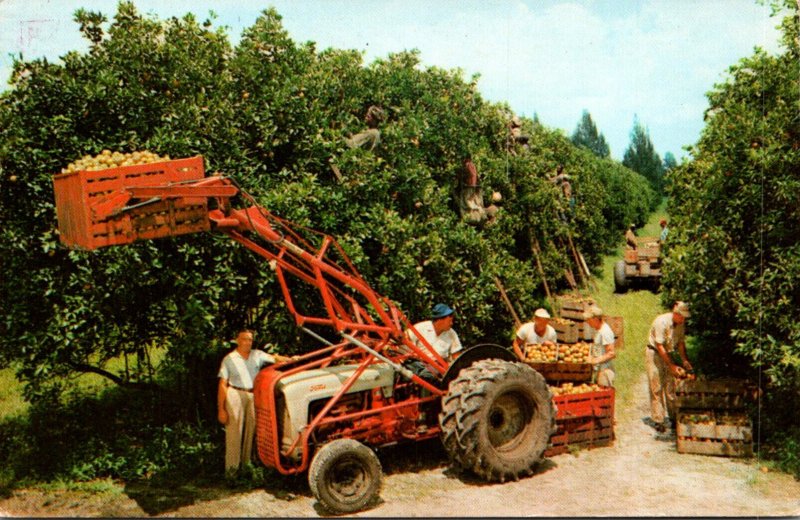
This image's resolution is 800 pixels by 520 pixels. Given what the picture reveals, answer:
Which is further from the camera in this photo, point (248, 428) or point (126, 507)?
point (248, 428)

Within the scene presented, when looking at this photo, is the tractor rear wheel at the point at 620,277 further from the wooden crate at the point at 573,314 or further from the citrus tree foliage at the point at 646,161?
the citrus tree foliage at the point at 646,161

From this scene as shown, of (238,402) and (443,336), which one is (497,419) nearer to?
(443,336)

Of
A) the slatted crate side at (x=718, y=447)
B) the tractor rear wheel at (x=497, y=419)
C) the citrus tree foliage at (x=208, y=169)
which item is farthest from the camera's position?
the slatted crate side at (x=718, y=447)

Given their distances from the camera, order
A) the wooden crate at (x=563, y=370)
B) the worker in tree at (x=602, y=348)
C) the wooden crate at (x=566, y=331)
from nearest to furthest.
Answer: the worker in tree at (x=602, y=348), the wooden crate at (x=563, y=370), the wooden crate at (x=566, y=331)

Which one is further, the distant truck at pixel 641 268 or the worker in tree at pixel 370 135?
the distant truck at pixel 641 268

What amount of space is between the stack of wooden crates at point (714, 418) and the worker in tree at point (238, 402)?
518 centimetres

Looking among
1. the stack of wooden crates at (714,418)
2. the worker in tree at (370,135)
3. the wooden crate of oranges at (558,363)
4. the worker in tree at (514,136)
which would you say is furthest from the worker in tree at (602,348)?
the worker in tree at (514,136)

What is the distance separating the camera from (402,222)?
10.4 metres

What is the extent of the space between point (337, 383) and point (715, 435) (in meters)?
4.84

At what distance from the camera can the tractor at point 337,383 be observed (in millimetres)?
6289

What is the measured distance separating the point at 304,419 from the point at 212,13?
5868mm

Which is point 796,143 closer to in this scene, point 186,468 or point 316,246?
point 316,246

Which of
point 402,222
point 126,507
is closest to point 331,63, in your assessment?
point 402,222

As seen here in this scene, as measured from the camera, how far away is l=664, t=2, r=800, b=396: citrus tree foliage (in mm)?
8305
